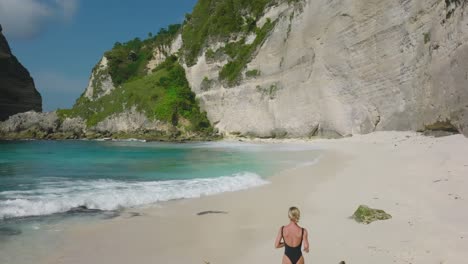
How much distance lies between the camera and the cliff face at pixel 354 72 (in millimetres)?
17766

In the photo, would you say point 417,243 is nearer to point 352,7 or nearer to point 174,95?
point 352,7

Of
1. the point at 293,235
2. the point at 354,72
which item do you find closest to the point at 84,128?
the point at 354,72

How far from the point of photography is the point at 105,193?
9.97m

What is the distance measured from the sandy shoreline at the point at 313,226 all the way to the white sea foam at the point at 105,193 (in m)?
0.82

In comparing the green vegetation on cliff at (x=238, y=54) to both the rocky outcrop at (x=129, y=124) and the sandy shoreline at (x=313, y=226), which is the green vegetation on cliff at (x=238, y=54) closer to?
the rocky outcrop at (x=129, y=124)

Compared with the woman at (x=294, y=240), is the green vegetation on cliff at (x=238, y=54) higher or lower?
higher

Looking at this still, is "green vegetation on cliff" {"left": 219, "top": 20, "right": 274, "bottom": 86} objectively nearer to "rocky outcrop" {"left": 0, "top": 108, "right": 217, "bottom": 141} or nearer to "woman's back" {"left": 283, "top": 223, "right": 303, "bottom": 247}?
"rocky outcrop" {"left": 0, "top": 108, "right": 217, "bottom": 141}

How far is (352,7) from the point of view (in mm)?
29641

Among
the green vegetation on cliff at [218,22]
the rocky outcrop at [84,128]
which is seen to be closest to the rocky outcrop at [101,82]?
the rocky outcrop at [84,128]

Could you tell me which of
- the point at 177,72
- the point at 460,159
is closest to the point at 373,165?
the point at 460,159

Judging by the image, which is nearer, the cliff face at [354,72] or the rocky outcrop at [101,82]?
the cliff face at [354,72]

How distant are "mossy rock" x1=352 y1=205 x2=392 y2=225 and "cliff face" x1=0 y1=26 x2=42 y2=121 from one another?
80.2m

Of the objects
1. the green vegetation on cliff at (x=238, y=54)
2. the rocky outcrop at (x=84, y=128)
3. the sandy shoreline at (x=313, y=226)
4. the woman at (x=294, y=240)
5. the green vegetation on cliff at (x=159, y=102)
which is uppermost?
the green vegetation on cliff at (x=238, y=54)

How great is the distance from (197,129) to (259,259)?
48.9 meters
